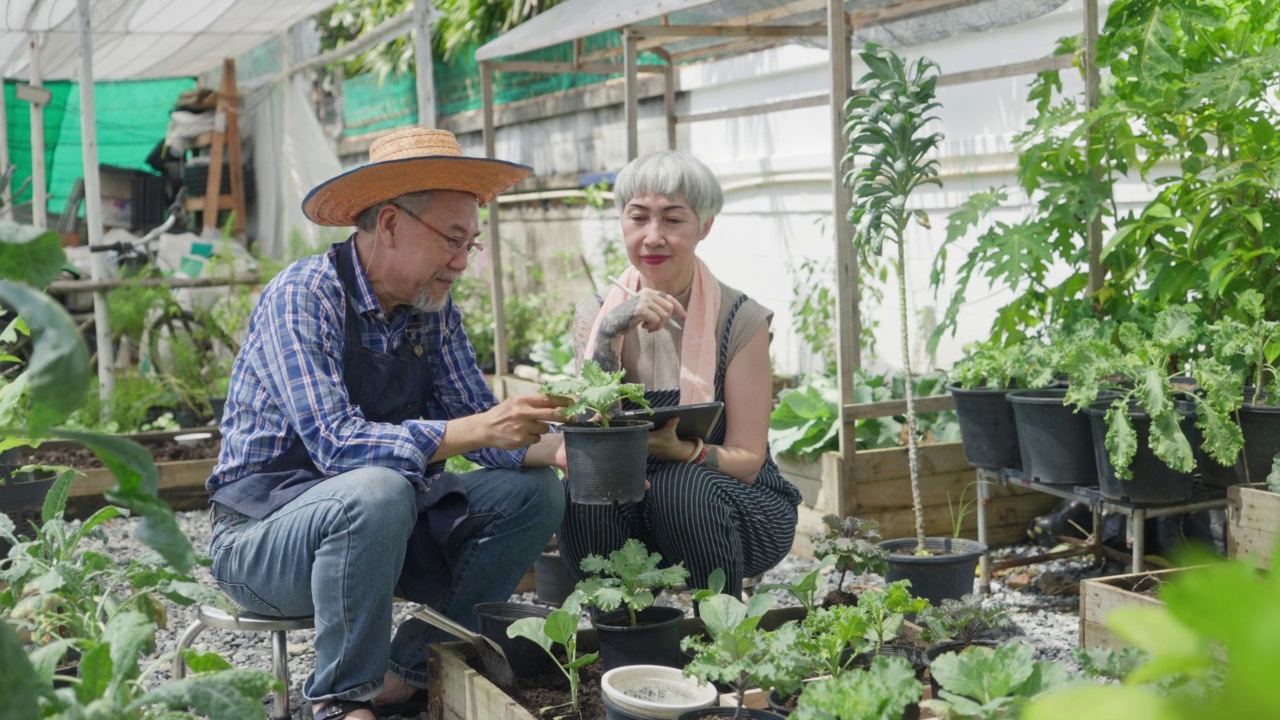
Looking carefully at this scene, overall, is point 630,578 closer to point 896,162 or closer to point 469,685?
point 469,685

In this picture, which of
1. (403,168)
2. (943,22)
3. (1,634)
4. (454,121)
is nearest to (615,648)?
(403,168)

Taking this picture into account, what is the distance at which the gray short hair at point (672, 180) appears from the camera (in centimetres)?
296

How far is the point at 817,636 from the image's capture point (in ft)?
7.66

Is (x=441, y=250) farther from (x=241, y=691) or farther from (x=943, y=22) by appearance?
(x=943, y=22)

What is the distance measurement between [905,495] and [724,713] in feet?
7.42

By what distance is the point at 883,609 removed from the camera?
234 cm

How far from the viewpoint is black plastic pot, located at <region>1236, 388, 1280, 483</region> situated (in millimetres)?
3221

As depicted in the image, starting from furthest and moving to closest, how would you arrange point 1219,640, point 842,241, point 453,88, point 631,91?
point 453,88 < point 631,91 < point 842,241 < point 1219,640

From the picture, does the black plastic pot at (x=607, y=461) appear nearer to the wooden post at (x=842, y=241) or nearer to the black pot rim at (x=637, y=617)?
the black pot rim at (x=637, y=617)

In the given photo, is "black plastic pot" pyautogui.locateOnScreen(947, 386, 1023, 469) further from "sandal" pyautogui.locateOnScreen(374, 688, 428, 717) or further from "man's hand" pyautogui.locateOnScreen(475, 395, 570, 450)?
"sandal" pyautogui.locateOnScreen(374, 688, 428, 717)

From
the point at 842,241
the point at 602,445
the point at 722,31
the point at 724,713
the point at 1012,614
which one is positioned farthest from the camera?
the point at 722,31

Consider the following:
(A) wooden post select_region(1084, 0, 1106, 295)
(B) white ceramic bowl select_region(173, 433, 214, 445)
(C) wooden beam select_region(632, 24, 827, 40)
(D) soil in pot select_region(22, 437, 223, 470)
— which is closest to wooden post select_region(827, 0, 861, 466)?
(A) wooden post select_region(1084, 0, 1106, 295)

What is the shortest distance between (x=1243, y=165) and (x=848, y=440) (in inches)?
57.1

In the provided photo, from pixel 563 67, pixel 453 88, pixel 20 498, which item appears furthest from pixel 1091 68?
pixel 453 88
